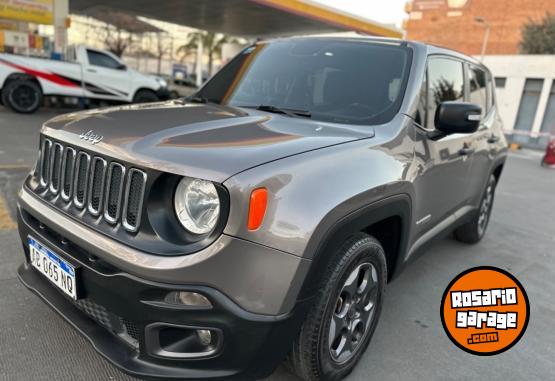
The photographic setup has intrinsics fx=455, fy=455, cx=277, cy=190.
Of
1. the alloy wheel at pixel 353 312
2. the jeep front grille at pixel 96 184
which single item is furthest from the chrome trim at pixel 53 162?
the alloy wheel at pixel 353 312

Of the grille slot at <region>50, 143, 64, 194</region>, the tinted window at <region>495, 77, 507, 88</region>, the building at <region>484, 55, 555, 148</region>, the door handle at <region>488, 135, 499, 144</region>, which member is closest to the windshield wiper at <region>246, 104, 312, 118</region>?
the grille slot at <region>50, 143, 64, 194</region>

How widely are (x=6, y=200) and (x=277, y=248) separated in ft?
13.1

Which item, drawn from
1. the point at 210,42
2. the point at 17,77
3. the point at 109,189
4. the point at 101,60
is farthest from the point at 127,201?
the point at 210,42

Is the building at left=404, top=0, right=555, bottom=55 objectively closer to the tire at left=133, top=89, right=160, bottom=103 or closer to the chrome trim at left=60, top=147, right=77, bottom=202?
the tire at left=133, top=89, right=160, bottom=103

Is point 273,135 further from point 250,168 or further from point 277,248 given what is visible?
point 277,248

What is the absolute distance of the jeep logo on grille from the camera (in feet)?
6.57

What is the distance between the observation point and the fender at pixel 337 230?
1.81 m

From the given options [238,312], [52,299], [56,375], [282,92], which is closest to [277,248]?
[238,312]

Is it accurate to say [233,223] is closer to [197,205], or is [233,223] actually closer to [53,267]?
[197,205]

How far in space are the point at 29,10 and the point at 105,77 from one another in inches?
129

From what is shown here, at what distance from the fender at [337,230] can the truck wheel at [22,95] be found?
10648 millimetres

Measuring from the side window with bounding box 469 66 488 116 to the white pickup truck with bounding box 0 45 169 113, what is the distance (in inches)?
380

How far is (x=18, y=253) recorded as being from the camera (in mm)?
3477

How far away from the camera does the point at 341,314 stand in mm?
2197
